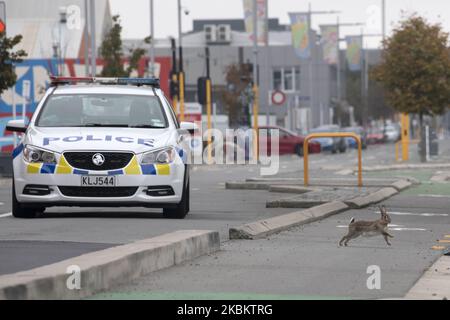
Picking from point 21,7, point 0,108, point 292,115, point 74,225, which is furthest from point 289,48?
point 74,225

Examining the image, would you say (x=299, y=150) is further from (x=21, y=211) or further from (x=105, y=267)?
(x=105, y=267)

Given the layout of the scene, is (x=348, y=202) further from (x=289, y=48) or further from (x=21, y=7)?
(x=289, y=48)

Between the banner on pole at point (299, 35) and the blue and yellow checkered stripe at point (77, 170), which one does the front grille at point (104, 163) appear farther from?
the banner on pole at point (299, 35)

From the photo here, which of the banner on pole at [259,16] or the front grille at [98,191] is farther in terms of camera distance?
the banner on pole at [259,16]

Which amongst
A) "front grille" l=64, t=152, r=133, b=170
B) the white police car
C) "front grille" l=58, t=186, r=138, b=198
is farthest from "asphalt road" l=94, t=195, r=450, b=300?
"front grille" l=64, t=152, r=133, b=170

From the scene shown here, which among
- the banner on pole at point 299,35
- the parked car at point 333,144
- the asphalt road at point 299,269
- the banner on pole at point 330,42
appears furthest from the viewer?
the banner on pole at point 330,42

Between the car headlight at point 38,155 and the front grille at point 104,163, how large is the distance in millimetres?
185

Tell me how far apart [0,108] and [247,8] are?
508 inches

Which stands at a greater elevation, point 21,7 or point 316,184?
point 21,7

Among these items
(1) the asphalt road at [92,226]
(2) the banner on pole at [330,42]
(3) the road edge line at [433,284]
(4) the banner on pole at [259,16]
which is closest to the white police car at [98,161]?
(1) the asphalt road at [92,226]

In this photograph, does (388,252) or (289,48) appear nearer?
(388,252)

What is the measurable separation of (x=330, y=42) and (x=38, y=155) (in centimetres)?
7144

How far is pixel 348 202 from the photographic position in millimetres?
20234

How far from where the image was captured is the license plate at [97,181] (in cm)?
1608
